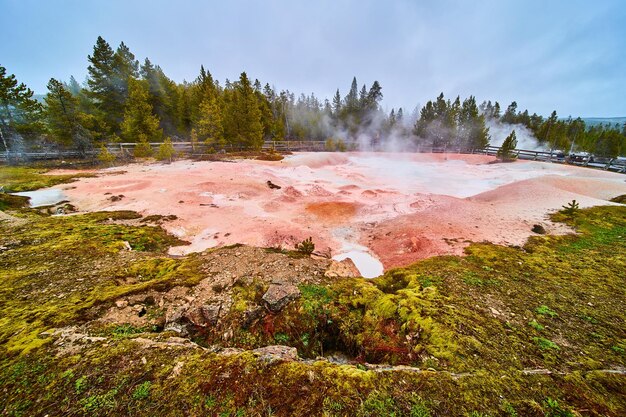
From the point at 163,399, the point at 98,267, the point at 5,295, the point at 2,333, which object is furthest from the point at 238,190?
the point at 163,399

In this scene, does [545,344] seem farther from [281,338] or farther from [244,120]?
[244,120]

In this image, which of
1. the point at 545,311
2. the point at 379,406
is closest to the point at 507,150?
the point at 545,311

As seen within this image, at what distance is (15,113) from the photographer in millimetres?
22891

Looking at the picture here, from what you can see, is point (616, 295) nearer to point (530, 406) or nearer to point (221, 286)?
point (530, 406)

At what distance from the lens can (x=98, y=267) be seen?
5465mm

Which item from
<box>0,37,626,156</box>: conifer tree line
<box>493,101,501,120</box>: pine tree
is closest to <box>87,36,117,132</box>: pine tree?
<box>0,37,626,156</box>: conifer tree line

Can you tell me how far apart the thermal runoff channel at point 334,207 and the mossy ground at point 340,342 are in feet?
10.5

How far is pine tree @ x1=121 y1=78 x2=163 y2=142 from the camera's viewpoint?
28219 mm

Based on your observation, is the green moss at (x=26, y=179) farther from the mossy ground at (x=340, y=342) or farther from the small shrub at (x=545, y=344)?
the small shrub at (x=545, y=344)

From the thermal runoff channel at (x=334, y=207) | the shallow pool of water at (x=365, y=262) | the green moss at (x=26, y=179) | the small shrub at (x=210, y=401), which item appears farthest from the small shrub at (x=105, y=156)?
the small shrub at (x=210, y=401)

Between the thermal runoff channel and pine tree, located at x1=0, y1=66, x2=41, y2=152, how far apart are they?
11.5m

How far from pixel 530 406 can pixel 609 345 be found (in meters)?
2.76

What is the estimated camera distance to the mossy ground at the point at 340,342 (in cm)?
246

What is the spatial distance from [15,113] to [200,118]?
19.8m
